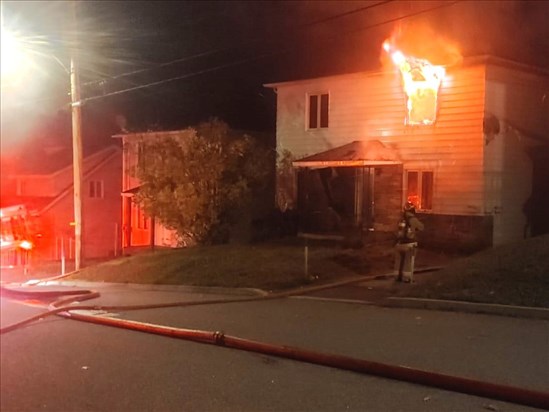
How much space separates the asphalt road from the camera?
673 centimetres

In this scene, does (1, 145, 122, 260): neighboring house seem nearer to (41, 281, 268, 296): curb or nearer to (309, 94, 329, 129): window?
(309, 94, 329, 129): window

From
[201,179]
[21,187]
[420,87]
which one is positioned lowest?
[21,187]

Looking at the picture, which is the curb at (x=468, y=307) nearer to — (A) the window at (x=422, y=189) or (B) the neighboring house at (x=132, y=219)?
(A) the window at (x=422, y=189)

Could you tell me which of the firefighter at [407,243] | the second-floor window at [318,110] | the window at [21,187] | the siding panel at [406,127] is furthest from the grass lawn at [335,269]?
the window at [21,187]

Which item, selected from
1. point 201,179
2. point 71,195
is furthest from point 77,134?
point 71,195

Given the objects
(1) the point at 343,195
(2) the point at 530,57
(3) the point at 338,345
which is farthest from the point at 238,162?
(3) the point at 338,345

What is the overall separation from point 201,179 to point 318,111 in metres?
4.78

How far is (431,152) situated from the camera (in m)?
20.5

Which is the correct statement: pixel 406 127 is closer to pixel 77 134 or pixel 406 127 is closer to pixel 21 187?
pixel 77 134

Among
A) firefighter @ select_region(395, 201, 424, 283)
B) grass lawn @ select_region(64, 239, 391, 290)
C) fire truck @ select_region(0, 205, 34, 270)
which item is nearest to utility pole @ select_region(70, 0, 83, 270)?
grass lawn @ select_region(64, 239, 391, 290)

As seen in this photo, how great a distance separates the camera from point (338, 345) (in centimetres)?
889

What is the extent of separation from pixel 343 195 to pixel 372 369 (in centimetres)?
1565

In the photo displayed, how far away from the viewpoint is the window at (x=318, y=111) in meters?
23.3

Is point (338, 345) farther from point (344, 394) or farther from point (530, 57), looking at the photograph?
point (530, 57)
